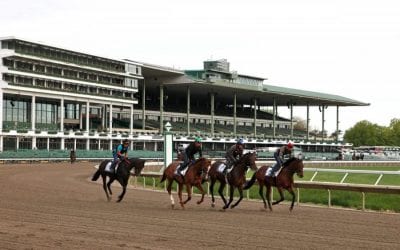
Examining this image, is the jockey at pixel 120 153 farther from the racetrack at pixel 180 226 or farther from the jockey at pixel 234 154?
the jockey at pixel 234 154

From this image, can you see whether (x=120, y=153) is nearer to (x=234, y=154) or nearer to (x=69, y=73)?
(x=234, y=154)

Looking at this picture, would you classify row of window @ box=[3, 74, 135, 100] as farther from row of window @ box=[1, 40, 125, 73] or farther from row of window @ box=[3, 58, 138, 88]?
row of window @ box=[1, 40, 125, 73]

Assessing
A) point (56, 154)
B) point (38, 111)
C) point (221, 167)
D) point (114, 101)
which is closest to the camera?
point (221, 167)

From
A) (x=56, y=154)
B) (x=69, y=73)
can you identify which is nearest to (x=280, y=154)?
(x=56, y=154)

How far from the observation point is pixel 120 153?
1933 centimetres

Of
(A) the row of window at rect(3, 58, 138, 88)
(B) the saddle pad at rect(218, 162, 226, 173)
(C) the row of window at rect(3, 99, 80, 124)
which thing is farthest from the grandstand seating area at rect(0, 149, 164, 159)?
(B) the saddle pad at rect(218, 162, 226, 173)

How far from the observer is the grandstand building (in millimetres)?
68562

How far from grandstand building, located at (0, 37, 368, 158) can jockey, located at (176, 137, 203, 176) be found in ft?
155

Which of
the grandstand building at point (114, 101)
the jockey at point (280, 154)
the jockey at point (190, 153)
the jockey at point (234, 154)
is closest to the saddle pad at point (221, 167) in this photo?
the jockey at point (234, 154)

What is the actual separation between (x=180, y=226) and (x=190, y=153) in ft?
15.0

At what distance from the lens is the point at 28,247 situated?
959cm

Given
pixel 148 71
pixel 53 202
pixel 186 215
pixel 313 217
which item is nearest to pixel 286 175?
pixel 313 217

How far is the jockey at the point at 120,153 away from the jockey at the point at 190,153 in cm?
231

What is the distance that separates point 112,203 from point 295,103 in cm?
10073
